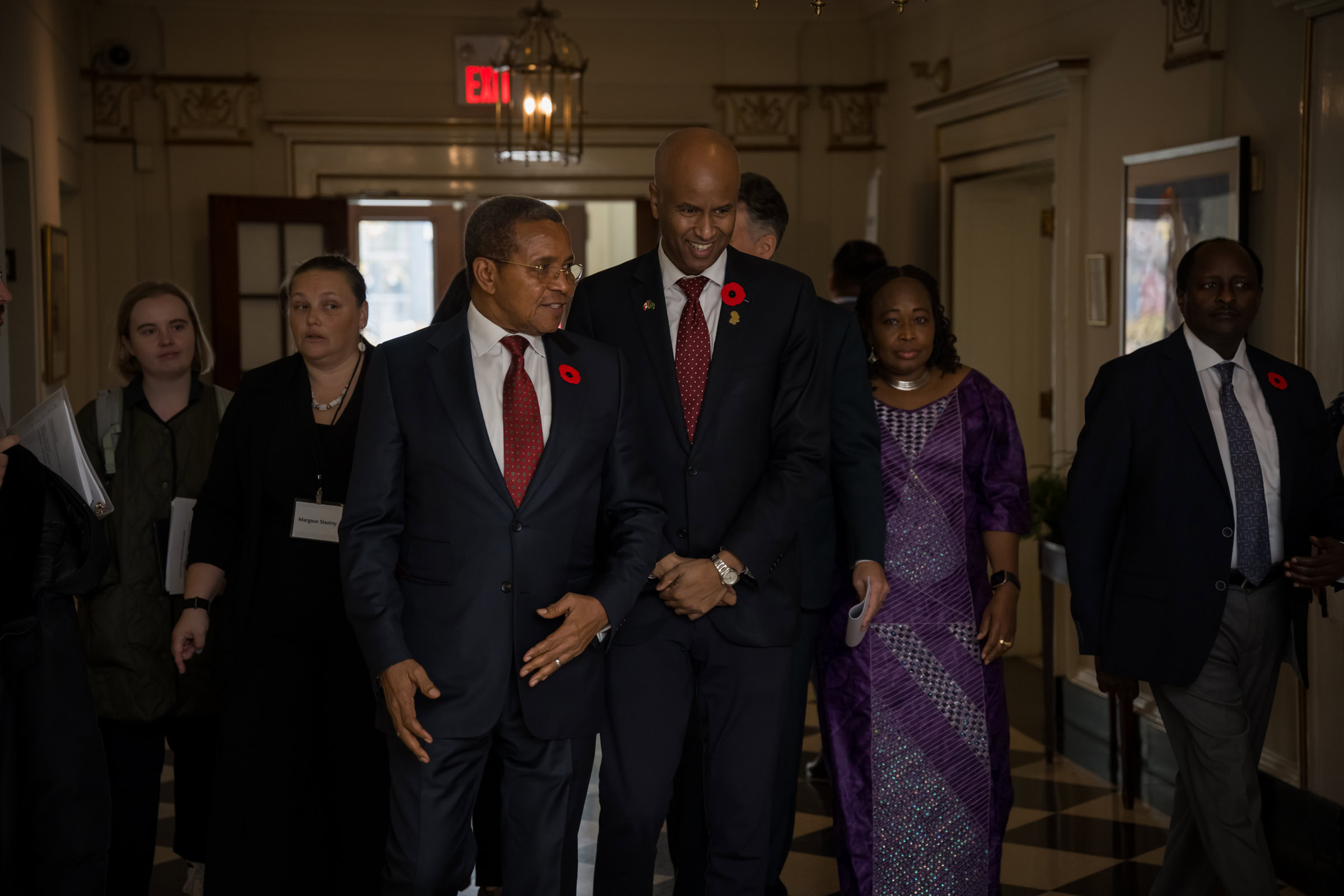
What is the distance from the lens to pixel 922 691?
3.37 m

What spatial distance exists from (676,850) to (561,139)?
218 inches

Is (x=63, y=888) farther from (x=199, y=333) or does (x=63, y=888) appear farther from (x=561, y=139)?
(x=561, y=139)

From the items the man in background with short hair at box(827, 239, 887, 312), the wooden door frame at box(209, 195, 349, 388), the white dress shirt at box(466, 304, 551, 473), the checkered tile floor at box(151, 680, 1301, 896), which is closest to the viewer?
the white dress shirt at box(466, 304, 551, 473)

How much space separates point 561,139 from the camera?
8086 mm

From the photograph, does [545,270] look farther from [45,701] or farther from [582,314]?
[45,701]

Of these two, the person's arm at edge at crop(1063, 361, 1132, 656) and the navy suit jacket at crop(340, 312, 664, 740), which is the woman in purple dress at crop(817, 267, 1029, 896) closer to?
the person's arm at edge at crop(1063, 361, 1132, 656)

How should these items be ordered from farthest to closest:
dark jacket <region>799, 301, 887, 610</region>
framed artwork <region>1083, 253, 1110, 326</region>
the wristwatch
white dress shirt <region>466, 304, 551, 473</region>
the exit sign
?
1. the exit sign
2. framed artwork <region>1083, 253, 1110, 326</region>
3. dark jacket <region>799, 301, 887, 610</region>
4. the wristwatch
5. white dress shirt <region>466, 304, 551, 473</region>

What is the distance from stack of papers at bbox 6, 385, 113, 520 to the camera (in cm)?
299

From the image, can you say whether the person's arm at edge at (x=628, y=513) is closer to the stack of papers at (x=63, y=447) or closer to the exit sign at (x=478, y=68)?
the stack of papers at (x=63, y=447)

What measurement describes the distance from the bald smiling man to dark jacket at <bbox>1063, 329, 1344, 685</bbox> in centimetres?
85

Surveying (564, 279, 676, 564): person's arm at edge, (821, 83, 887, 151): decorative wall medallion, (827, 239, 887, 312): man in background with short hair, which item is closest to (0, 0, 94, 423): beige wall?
(827, 239, 887, 312): man in background with short hair

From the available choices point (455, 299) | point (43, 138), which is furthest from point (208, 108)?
point (455, 299)

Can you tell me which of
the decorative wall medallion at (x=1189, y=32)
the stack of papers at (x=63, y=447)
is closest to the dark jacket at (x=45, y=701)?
the stack of papers at (x=63, y=447)

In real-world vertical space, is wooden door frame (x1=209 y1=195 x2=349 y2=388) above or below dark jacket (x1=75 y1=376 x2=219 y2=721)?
above
